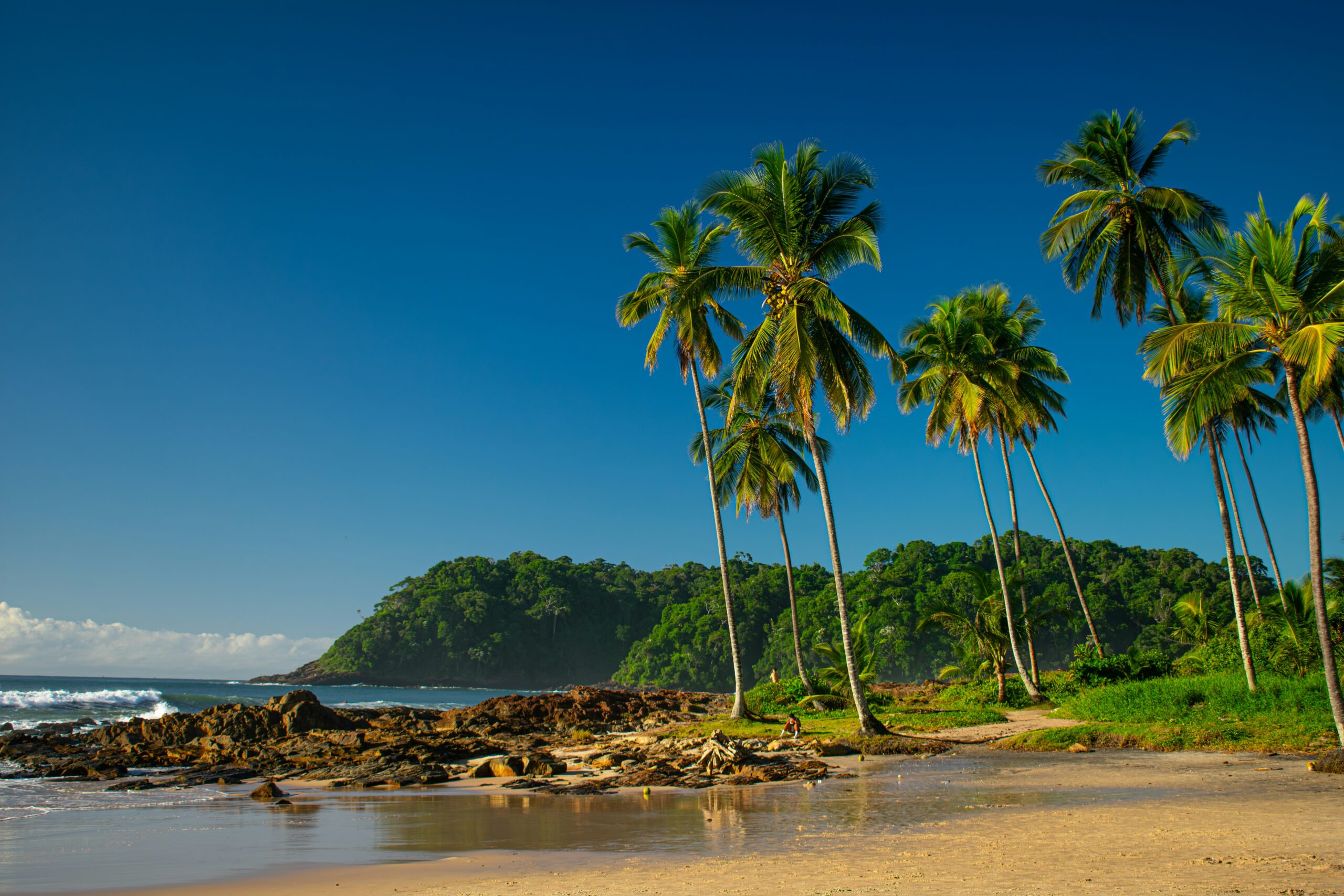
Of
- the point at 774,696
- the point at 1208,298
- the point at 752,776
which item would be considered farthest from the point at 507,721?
the point at 1208,298

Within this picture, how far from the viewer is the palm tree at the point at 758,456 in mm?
29094

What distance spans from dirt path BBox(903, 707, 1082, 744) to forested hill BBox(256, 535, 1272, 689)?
34624 millimetres

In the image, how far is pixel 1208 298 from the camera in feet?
84.2

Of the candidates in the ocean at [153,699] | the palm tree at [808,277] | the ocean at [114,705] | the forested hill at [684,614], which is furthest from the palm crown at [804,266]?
the forested hill at [684,614]

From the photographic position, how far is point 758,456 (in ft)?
97.3

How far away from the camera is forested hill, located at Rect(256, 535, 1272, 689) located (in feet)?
249

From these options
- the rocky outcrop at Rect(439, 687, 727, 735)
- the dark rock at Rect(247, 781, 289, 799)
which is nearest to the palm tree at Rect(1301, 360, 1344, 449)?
the rocky outcrop at Rect(439, 687, 727, 735)

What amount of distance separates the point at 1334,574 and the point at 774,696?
19249 millimetres

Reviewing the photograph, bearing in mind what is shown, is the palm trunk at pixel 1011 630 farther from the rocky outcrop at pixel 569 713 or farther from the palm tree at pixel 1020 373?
the rocky outcrop at pixel 569 713

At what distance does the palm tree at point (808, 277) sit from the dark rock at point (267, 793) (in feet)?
38.4

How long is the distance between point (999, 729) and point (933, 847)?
45.2 feet

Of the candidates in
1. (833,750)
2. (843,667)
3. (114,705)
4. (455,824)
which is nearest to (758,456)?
(843,667)

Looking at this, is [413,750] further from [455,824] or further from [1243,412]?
[1243,412]

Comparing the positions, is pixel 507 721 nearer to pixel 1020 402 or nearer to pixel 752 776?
pixel 752 776
